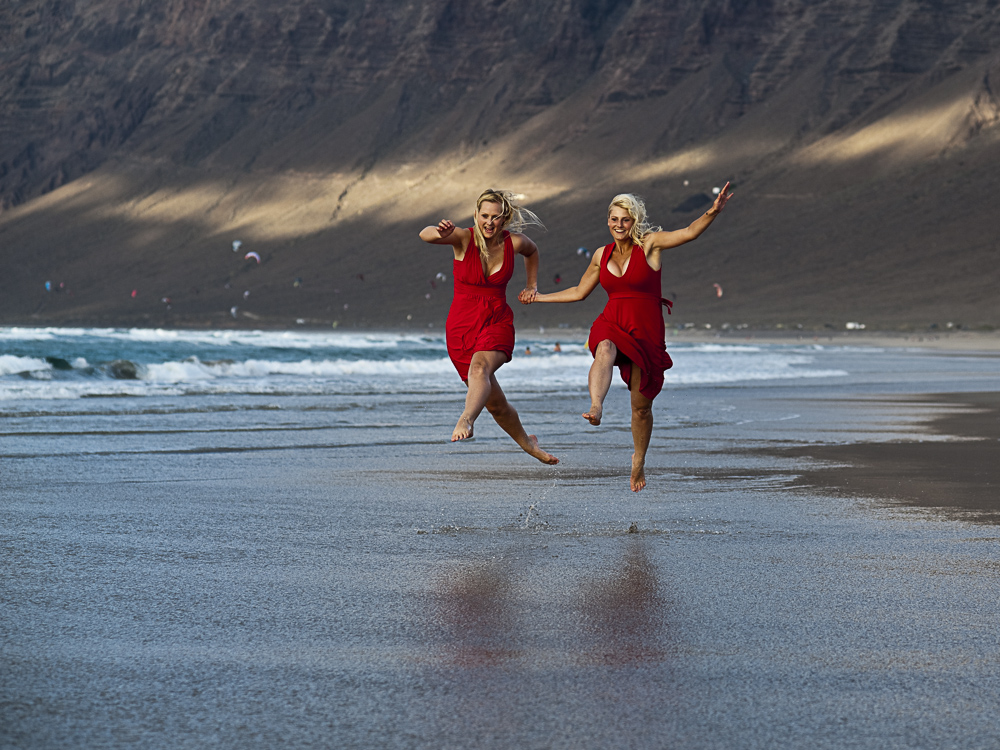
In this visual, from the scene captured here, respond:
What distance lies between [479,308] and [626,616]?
12.0 ft

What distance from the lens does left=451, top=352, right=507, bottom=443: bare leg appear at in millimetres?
8766

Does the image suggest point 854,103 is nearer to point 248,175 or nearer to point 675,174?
point 675,174

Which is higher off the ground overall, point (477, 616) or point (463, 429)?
point (463, 429)

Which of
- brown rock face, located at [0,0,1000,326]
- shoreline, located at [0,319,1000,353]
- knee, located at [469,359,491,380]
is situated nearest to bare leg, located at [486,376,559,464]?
knee, located at [469,359,491,380]

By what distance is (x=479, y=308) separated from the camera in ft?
29.5

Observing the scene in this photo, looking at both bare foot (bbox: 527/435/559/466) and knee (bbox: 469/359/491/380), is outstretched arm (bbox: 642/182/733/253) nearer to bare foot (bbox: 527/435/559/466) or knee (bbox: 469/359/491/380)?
knee (bbox: 469/359/491/380)

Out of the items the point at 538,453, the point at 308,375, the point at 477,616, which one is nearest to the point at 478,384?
the point at 538,453

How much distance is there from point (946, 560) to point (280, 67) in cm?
18499

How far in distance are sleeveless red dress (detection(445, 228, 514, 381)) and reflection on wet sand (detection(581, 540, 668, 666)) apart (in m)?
2.39

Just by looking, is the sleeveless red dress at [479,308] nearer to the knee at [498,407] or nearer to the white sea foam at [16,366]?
the knee at [498,407]

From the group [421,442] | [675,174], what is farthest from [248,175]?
[421,442]

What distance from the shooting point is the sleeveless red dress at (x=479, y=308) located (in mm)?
8945

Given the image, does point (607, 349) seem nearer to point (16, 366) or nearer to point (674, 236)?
point (674, 236)

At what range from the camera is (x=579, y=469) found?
1150cm
